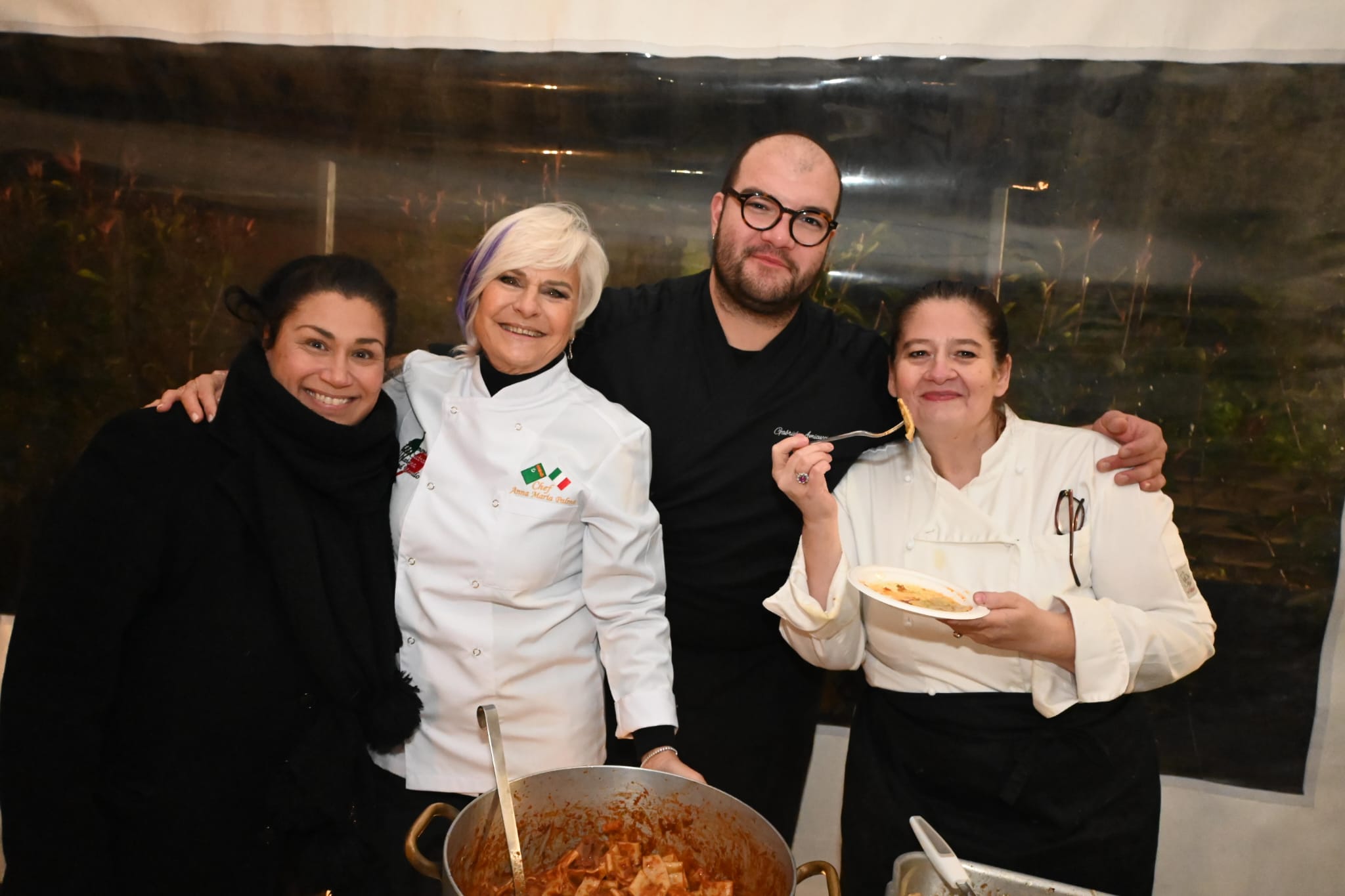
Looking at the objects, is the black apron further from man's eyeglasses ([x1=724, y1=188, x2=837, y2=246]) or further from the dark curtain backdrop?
man's eyeglasses ([x1=724, y1=188, x2=837, y2=246])

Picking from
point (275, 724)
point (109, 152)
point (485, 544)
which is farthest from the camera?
point (109, 152)

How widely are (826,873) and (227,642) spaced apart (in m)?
1.20

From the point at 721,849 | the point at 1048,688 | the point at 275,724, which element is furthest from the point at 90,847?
the point at 1048,688

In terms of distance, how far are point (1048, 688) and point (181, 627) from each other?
5.94 ft

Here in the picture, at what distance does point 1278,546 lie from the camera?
2.75 m

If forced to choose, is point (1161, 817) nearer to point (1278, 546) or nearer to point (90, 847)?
point (1278, 546)

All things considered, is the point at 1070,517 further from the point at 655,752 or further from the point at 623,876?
the point at 623,876

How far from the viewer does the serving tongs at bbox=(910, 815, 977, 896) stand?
4.37 ft

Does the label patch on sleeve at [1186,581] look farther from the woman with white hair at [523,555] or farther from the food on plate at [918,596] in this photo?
the woman with white hair at [523,555]

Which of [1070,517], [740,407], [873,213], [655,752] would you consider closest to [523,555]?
[655,752]

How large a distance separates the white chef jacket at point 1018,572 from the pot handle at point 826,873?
0.64 m

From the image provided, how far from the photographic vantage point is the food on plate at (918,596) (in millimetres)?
1783

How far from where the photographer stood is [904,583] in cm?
194

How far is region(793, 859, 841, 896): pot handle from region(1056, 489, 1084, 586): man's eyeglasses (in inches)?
40.0
